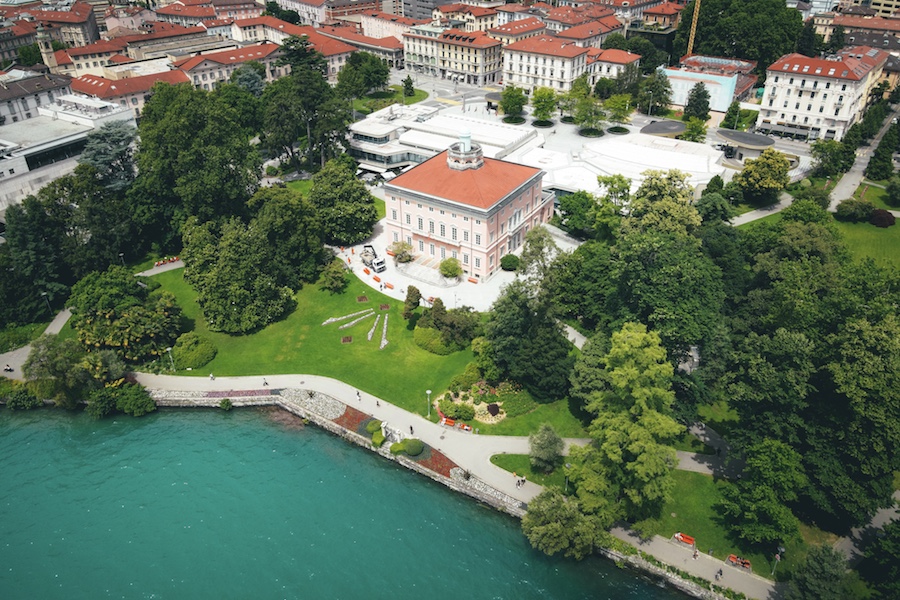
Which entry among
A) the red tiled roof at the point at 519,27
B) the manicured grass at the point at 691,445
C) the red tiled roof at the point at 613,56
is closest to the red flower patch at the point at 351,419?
the manicured grass at the point at 691,445

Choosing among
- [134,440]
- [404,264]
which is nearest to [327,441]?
[134,440]

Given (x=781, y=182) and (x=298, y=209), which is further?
(x=781, y=182)

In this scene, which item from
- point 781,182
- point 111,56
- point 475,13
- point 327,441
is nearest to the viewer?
point 327,441

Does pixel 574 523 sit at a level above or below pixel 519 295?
below

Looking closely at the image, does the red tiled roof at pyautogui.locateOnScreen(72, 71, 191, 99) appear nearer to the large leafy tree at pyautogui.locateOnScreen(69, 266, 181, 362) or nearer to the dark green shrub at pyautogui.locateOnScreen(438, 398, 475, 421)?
the large leafy tree at pyautogui.locateOnScreen(69, 266, 181, 362)

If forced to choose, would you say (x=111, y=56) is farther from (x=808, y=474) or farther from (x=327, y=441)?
(x=808, y=474)

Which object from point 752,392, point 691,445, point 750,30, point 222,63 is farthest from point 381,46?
point 752,392

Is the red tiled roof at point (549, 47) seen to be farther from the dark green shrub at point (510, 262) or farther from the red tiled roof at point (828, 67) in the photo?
the dark green shrub at point (510, 262)

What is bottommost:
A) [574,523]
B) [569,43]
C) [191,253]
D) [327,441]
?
[327,441]

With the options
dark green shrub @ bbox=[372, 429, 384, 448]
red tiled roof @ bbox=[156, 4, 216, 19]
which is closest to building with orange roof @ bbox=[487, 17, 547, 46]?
red tiled roof @ bbox=[156, 4, 216, 19]

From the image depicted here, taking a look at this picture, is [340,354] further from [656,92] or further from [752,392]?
[656,92]
